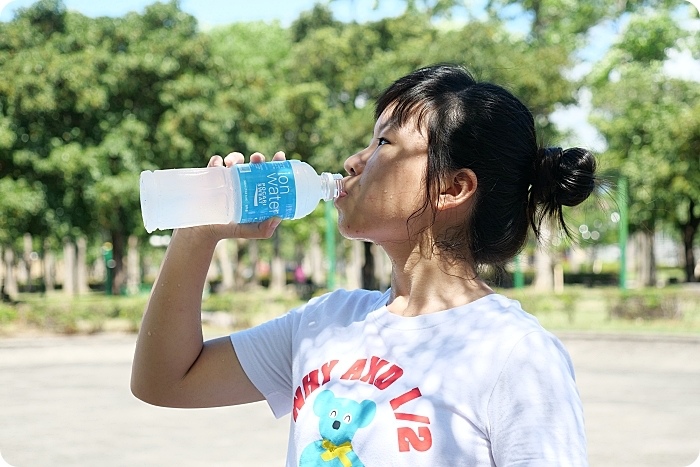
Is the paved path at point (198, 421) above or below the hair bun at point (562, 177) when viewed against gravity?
below

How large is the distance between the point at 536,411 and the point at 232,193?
74cm

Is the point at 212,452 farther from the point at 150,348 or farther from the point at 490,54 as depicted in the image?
the point at 490,54

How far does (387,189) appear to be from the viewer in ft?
5.02

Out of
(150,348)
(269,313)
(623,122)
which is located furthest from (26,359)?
(623,122)

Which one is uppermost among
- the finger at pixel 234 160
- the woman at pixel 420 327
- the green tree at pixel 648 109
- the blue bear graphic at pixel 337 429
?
the green tree at pixel 648 109

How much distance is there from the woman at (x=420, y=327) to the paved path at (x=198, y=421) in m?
4.76

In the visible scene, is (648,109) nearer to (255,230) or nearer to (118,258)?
(118,258)

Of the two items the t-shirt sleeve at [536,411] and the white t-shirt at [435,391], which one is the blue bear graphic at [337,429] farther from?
the t-shirt sleeve at [536,411]

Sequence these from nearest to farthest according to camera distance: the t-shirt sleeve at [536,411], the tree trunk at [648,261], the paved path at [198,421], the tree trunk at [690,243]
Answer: the t-shirt sleeve at [536,411] < the paved path at [198,421] < the tree trunk at [690,243] < the tree trunk at [648,261]

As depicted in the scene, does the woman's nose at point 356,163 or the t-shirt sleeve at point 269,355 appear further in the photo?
the t-shirt sleeve at point 269,355

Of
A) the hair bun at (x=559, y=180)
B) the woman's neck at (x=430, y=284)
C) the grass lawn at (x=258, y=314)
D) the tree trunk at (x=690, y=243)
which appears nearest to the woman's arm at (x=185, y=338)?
the woman's neck at (x=430, y=284)

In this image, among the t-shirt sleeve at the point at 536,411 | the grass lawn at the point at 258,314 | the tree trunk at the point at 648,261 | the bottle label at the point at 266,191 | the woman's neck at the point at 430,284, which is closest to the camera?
the t-shirt sleeve at the point at 536,411

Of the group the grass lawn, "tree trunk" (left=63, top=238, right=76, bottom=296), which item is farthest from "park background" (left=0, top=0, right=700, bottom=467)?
"tree trunk" (left=63, top=238, right=76, bottom=296)

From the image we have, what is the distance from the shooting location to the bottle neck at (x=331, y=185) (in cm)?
161
